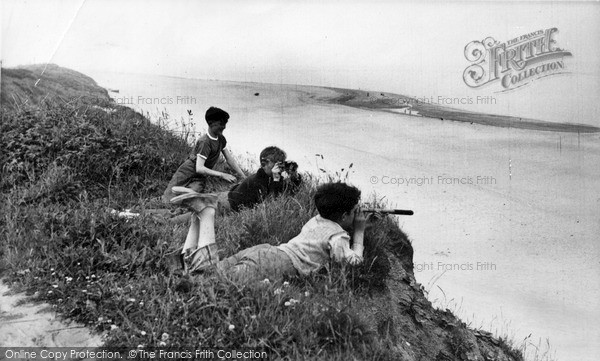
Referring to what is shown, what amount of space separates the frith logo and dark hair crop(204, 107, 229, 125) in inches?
109

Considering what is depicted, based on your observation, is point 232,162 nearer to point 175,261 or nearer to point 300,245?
point 175,261

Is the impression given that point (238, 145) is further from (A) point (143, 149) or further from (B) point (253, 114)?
(A) point (143, 149)

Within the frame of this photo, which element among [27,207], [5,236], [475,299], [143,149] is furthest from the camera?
[143,149]

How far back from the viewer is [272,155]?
743 centimetres

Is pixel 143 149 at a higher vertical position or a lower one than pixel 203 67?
lower

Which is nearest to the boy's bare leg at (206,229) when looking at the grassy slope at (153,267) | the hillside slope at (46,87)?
the grassy slope at (153,267)

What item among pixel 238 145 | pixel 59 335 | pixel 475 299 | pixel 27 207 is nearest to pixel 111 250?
pixel 59 335

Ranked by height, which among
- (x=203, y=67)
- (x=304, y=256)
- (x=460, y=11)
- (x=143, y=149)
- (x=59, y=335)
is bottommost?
(x=59, y=335)

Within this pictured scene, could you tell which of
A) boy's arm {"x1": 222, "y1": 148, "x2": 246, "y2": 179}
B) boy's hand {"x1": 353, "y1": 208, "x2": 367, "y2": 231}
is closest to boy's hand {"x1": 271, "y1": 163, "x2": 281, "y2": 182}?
boy's arm {"x1": 222, "y1": 148, "x2": 246, "y2": 179}

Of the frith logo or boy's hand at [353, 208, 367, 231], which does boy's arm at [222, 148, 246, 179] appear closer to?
boy's hand at [353, 208, 367, 231]

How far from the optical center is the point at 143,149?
334 inches

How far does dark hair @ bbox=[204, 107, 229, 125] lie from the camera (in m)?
7.83

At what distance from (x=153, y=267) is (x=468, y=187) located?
12.5 ft

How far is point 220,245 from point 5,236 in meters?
1.95
